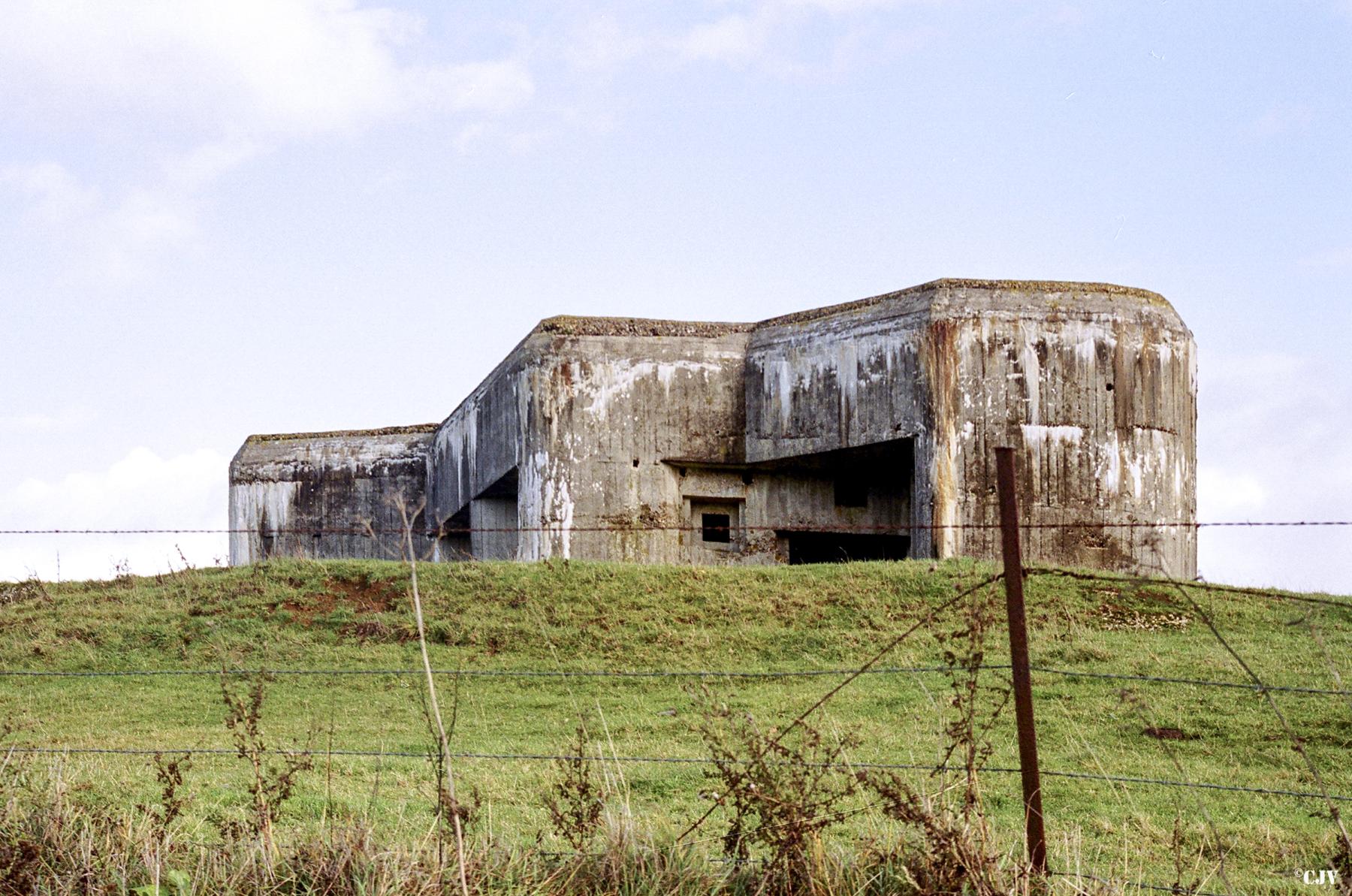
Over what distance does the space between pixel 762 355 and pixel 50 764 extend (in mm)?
14886

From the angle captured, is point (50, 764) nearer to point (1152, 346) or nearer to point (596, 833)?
point (596, 833)

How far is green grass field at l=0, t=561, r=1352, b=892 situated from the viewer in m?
6.91

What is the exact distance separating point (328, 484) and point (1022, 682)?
23438 mm

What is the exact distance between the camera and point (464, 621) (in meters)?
15.0

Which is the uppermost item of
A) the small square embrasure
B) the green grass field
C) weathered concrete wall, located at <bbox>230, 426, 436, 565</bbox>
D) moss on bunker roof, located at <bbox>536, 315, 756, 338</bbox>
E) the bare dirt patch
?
moss on bunker roof, located at <bbox>536, 315, 756, 338</bbox>

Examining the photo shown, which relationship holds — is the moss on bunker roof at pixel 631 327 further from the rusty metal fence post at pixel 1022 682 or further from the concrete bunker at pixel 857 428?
the rusty metal fence post at pixel 1022 682

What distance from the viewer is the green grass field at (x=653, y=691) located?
691 cm

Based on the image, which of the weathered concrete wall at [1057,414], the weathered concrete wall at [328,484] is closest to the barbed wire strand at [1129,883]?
the weathered concrete wall at [1057,414]

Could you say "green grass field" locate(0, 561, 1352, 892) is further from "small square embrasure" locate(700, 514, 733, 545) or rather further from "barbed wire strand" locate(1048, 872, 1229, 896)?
"small square embrasure" locate(700, 514, 733, 545)

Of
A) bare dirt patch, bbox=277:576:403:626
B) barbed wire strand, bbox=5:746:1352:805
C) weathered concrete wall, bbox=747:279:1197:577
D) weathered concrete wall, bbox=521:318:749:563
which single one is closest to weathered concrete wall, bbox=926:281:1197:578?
weathered concrete wall, bbox=747:279:1197:577

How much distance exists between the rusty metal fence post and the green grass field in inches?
22.2

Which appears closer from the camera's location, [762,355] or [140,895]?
[140,895]

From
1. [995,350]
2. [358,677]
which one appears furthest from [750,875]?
[995,350]

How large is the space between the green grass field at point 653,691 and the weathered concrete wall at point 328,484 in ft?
28.6
